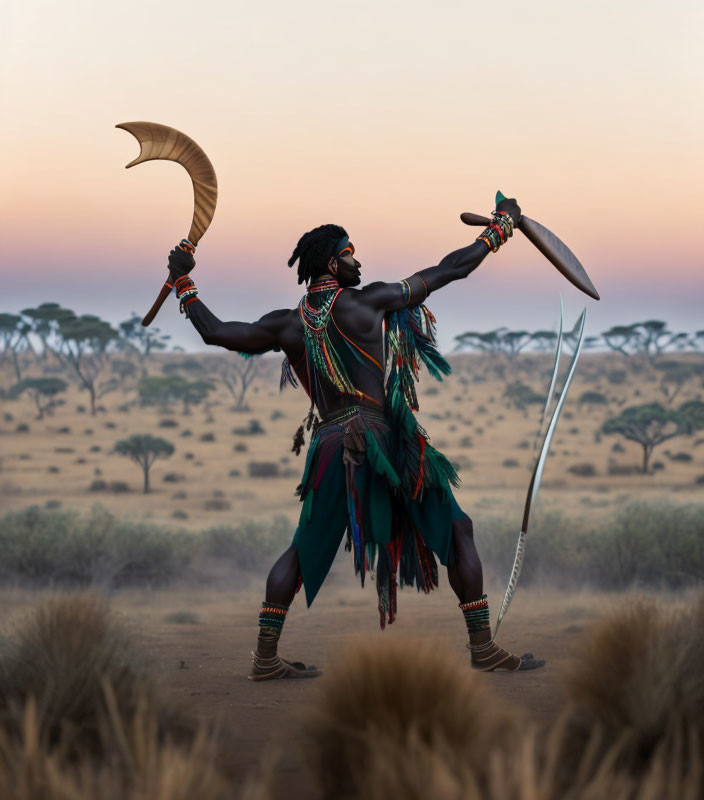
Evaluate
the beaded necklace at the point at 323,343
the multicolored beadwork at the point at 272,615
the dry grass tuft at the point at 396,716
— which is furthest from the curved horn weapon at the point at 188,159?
the dry grass tuft at the point at 396,716

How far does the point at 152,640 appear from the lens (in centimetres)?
924

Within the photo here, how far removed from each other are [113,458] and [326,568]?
92.0 feet

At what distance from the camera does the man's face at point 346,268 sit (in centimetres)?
646

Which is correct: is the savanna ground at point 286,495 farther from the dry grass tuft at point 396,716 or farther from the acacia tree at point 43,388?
the acacia tree at point 43,388

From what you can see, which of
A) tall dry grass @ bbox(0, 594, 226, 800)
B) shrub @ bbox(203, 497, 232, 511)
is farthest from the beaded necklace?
shrub @ bbox(203, 497, 232, 511)

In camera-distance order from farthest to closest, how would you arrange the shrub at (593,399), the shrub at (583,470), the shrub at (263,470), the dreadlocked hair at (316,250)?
the shrub at (593,399)
the shrub at (583,470)
the shrub at (263,470)
the dreadlocked hair at (316,250)

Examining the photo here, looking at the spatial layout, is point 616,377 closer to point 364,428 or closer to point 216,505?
point 216,505

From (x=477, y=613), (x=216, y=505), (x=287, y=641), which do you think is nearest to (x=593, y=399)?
(x=216, y=505)

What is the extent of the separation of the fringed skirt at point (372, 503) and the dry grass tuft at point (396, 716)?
65.3 inches

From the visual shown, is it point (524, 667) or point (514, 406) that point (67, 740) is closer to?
point (524, 667)

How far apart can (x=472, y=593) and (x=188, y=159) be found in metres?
3.03

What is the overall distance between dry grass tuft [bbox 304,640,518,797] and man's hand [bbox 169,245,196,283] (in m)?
2.79

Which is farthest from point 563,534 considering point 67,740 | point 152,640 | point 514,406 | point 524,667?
point 514,406

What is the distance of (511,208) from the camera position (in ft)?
22.3
